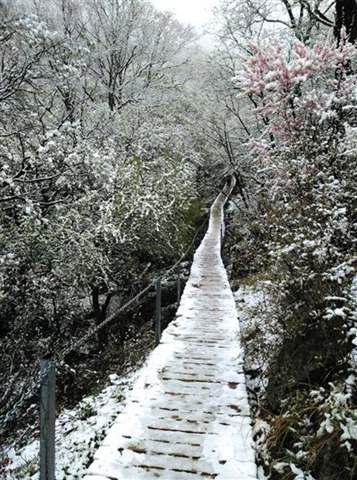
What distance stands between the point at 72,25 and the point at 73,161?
1156 centimetres

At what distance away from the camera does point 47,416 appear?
7.98 feet

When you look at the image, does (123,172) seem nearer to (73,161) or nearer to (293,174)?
(73,161)

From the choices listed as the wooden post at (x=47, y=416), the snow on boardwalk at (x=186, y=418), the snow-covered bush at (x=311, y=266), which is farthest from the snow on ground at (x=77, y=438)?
the snow-covered bush at (x=311, y=266)

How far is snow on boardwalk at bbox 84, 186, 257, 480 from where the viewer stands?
282 centimetres

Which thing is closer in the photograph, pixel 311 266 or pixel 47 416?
pixel 47 416

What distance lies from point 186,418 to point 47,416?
55.7 inches

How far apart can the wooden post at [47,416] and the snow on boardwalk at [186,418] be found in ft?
1.14

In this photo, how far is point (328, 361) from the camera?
323 centimetres

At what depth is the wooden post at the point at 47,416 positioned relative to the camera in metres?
2.38

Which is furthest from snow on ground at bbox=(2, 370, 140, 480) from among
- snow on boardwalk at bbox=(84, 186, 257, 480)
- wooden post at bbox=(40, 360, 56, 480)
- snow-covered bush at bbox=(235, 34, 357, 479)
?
snow-covered bush at bbox=(235, 34, 357, 479)

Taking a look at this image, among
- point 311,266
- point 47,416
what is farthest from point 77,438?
point 311,266

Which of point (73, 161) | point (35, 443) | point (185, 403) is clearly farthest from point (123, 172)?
point (185, 403)

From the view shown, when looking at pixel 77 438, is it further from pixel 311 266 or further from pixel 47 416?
pixel 311 266

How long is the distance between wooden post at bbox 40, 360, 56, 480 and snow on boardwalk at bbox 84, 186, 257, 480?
13.7 inches
